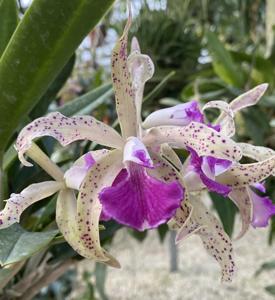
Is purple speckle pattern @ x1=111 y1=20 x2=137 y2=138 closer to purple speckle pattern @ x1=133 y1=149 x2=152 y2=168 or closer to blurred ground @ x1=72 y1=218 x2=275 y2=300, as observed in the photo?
purple speckle pattern @ x1=133 y1=149 x2=152 y2=168

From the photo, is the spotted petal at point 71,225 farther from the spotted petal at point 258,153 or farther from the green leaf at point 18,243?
the spotted petal at point 258,153

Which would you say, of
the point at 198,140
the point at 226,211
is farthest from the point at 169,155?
the point at 226,211

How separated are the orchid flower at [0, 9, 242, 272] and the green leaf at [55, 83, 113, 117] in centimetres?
19

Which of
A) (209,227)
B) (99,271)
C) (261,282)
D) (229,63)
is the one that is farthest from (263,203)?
(261,282)

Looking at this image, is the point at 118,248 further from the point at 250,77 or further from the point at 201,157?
the point at 201,157

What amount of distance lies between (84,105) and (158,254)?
8.71ft

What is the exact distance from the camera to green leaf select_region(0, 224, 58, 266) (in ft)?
1.03

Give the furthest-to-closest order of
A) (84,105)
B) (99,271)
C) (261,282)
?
(261,282)
(99,271)
(84,105)

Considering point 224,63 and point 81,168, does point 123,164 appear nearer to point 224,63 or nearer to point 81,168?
point 81,168

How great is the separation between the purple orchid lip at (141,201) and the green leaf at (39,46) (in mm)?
117

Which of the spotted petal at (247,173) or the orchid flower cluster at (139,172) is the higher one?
the orchid flower cluster at (139,172)

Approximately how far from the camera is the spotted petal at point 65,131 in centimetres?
32

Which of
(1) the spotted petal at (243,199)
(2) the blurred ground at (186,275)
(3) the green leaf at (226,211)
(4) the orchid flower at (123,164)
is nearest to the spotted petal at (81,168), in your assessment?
(4) the orchid flower at (123,164)

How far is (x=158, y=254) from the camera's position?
3.11 metres
